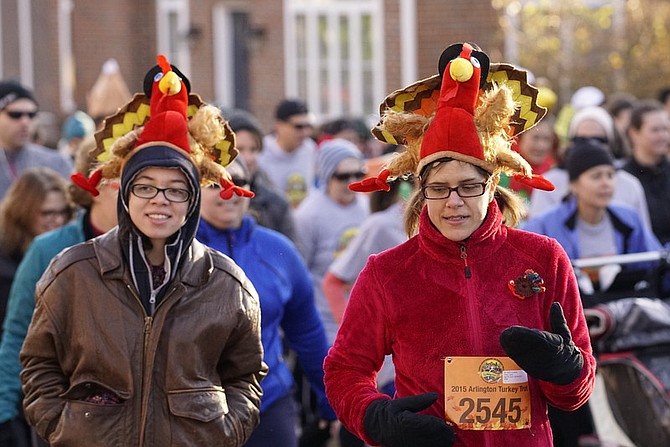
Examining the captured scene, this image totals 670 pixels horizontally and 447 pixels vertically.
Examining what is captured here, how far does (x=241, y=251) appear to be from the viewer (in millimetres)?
5551

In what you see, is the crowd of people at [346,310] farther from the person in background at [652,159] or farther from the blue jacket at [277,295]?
the person in background at [652,159]

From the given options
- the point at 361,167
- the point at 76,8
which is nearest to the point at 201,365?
the point at 361,167

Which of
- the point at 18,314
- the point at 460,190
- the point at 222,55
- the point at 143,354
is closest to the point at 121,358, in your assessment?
the point at 143,354

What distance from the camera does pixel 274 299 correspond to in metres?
5.44

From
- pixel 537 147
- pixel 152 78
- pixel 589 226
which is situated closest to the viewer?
pixel 152 78

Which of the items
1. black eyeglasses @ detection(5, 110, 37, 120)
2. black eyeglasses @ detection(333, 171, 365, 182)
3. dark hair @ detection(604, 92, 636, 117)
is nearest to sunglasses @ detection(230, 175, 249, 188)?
black eyeglasses @ detection(333, 171, 365, 182)

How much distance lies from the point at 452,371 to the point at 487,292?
0.27 metres

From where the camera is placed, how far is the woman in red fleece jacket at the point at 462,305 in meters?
4.02

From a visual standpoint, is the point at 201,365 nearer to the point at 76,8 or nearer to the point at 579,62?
the point at 579,62

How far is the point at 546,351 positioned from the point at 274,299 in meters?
1.86

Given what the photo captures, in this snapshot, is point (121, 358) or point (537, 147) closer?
point (121, 358)

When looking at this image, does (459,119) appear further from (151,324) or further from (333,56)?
(333,56)

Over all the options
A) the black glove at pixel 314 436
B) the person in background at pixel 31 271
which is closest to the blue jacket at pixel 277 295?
the person in background at pixel 31 271

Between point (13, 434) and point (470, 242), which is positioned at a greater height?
point (470, 242)
